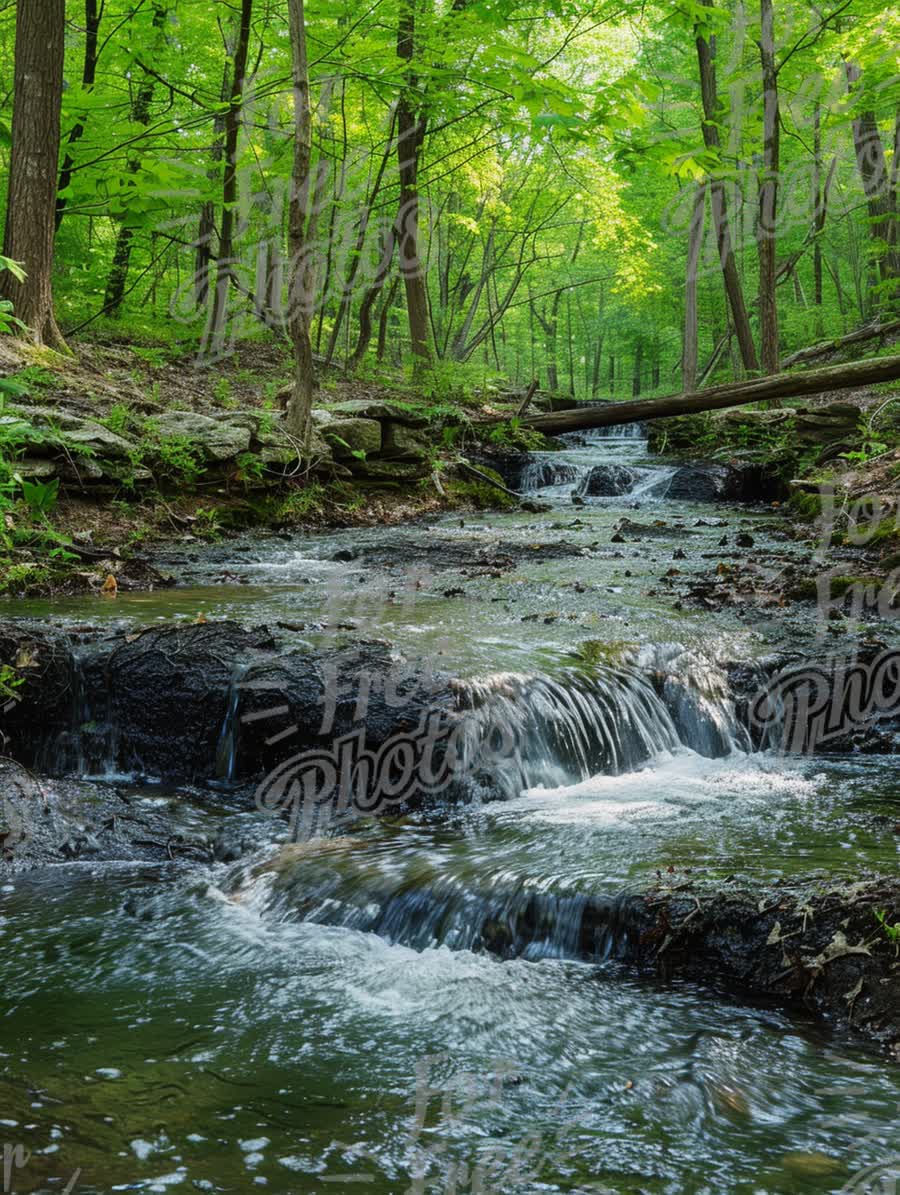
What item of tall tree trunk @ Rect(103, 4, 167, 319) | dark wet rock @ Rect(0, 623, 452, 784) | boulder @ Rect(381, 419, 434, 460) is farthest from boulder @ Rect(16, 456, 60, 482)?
tall tree trunk @ Rect(103, 4, 167, 319)

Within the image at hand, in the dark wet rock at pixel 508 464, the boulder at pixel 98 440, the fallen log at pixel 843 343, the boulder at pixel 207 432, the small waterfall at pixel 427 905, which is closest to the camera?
the small waterfall at pixel 427 905

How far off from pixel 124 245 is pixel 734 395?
10105mm

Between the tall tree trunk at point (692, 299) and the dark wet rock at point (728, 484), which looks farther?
the tall tree trunk at point (692, 299)

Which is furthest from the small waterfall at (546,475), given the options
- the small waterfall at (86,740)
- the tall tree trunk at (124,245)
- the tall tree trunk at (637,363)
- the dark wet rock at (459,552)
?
the tall tree trunk at (637,363)

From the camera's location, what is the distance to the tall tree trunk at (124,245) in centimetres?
1238

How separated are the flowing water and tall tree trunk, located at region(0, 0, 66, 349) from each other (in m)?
5.07

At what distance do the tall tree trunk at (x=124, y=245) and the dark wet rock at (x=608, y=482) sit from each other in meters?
7.76

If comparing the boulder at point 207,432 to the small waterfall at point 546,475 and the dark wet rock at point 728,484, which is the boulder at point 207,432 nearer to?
the small waterfall at point 546,475

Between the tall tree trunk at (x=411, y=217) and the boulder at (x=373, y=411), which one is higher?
the tall tree trunk at (x=411, y=217)

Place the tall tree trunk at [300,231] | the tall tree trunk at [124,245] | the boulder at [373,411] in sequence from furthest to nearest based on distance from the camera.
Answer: the tall tree trunk at [124,245], the boulder at [373,411], the tall tree trunk at [300,231]

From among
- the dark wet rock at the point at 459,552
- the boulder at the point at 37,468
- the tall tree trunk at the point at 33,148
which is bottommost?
the dark wet rock at the point at 459,552

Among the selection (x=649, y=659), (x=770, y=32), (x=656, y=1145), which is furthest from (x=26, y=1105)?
(x=770, y=32)

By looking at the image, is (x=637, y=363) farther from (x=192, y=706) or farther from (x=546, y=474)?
(x=192, y=706)

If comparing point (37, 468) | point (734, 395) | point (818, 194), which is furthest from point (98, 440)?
point (818, 194)
